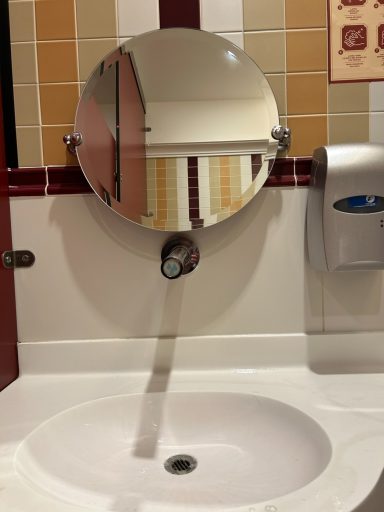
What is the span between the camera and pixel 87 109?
962 millimetres

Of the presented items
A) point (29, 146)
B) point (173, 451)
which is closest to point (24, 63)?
point (29, 146)

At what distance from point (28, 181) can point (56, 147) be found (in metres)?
0.10

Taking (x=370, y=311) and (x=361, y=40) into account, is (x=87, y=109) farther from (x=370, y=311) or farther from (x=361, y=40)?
(x=370, y=311)

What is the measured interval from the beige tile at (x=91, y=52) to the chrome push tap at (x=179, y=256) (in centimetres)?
41

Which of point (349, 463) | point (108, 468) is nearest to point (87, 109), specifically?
point (108, 468)

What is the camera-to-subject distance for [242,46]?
0.96 meters

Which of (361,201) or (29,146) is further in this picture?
(29,146)

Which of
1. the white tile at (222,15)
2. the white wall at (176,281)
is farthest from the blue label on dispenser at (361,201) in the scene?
the white tile at (222,15)

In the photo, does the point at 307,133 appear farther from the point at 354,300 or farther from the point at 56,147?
the point at 56,147

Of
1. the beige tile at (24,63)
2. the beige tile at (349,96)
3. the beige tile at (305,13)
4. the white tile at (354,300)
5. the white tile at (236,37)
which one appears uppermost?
the beige tile at (305,13)

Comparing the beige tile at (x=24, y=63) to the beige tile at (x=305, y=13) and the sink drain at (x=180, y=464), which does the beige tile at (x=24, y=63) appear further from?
the sink drain at (x=180, y=464)

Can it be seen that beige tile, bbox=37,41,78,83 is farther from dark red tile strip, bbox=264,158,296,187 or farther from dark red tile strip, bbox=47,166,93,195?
dark red tile strip, bbox=264,158,296,187

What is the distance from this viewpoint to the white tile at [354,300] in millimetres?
979

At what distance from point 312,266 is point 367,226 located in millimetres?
143
